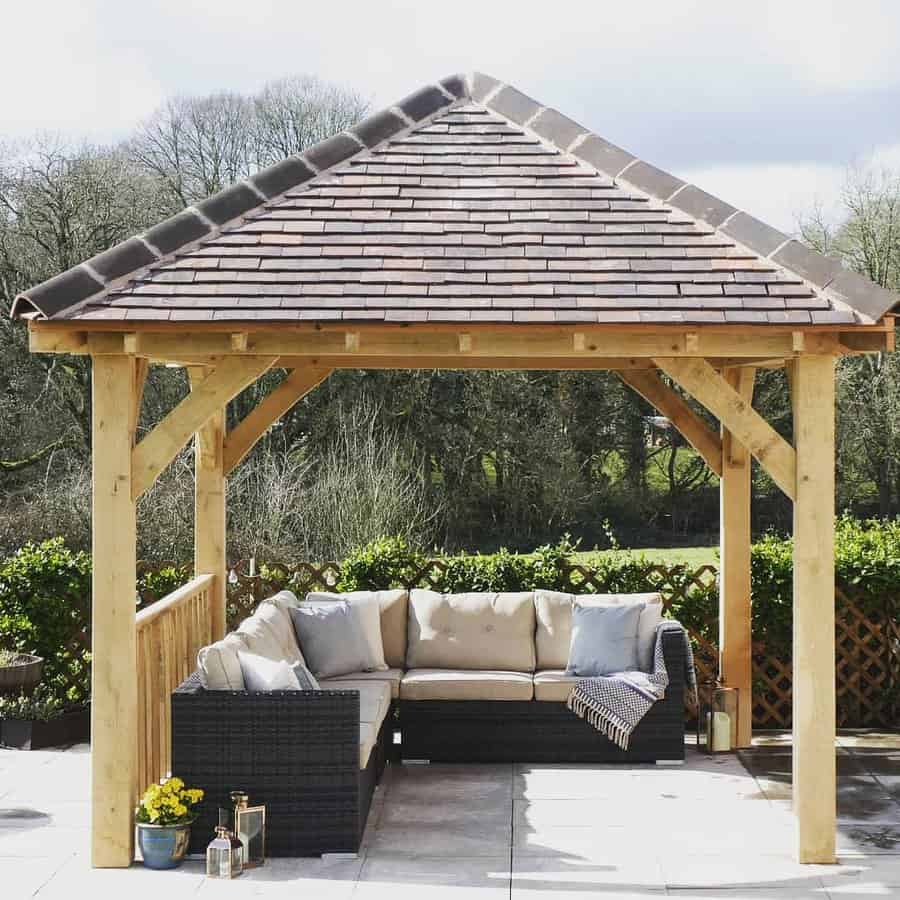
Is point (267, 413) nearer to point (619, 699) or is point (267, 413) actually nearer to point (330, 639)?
point (330, 639)

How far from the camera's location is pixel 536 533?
19.2 metres

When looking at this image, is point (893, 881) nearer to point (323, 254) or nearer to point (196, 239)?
point (323, 254)

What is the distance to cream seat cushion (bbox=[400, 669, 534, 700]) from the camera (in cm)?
804

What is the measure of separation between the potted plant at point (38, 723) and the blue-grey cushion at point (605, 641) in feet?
10.7

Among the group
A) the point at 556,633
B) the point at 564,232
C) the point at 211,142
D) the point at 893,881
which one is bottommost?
the point at 893,881

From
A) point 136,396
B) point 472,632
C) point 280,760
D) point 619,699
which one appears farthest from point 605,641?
point 136,396

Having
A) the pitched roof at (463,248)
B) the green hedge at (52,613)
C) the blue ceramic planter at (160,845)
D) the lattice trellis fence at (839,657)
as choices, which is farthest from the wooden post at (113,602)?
the lattice trellis fence at (839,657)

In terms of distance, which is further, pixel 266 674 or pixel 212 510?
pixel 212 510

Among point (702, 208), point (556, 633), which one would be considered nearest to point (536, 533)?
point (556, 633)

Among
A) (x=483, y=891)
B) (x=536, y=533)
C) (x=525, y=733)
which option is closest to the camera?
(x=483, y=891)

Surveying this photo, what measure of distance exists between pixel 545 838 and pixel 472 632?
223cm

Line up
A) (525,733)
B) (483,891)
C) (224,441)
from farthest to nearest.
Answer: (224,441) < (525,733) < (483,891)

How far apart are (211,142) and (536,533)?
7510 millimetres

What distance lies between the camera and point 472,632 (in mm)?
8578
